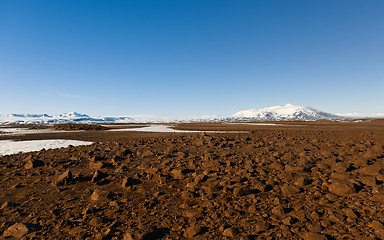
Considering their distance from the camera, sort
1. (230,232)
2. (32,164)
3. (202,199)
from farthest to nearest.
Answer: (32,164)
(202,199)
(230,232)

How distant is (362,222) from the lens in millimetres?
6438

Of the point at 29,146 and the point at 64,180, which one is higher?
the point at 29,146

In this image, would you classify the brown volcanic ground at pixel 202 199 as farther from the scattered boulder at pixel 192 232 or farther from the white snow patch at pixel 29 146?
the white snow patch at pixel 29 146

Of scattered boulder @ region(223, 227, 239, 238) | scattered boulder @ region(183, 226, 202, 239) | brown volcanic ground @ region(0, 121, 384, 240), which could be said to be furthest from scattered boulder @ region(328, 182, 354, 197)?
scattered boulder @ region(183, 226, 202, 239)

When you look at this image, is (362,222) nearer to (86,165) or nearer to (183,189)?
(183,189)

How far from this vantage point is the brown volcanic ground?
6535 millimetres

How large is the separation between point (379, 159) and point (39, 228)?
14284 mm

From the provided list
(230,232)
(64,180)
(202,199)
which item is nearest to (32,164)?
(64,180)

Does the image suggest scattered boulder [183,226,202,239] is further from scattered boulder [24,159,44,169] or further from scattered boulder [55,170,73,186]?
scattered boulder [24,159,44,169]

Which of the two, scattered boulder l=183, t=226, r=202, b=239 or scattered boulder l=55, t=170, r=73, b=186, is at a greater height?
scattered boulder l=55, t=170, r=73, b=186

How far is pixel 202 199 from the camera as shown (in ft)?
27.6

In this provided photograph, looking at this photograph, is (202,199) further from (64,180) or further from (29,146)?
(29,146)

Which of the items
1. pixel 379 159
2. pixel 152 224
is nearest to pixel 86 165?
pixel 152 224

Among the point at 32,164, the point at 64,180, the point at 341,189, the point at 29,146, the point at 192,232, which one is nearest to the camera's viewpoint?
the point at 192,232
